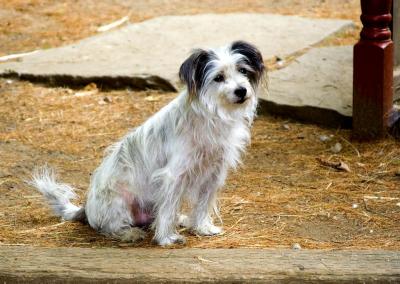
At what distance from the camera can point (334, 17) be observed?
10.8 metres

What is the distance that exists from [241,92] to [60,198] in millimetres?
1511

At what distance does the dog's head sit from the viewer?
4.58 meters

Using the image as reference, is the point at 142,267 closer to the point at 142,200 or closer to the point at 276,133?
the point at 142,200

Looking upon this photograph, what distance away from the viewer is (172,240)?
4.85 metres

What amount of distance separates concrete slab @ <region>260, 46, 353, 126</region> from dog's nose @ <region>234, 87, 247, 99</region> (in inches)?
103

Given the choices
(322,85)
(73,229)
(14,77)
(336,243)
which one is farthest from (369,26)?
(14,77)

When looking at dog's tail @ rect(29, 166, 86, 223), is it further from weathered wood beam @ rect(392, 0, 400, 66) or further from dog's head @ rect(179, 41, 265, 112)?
weathered wood beam @ rect(392, 0, 400, 66)

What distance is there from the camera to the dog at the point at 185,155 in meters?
4.62

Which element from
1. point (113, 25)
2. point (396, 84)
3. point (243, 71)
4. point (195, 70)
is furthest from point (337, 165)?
point (113, 25)

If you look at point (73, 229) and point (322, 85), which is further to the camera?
point (322, 85)

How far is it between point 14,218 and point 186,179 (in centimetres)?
132

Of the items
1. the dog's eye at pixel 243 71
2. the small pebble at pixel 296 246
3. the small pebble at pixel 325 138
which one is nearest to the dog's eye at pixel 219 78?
the dog's eye at pixel 243 71

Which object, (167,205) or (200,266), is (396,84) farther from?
(200,266)

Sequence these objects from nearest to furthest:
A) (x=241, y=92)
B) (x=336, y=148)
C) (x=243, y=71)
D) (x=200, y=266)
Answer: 1. (x=200, y=266)
2. (x=241, y=92)
3. (x=243, y=71)
4. (x=336, y=148)
